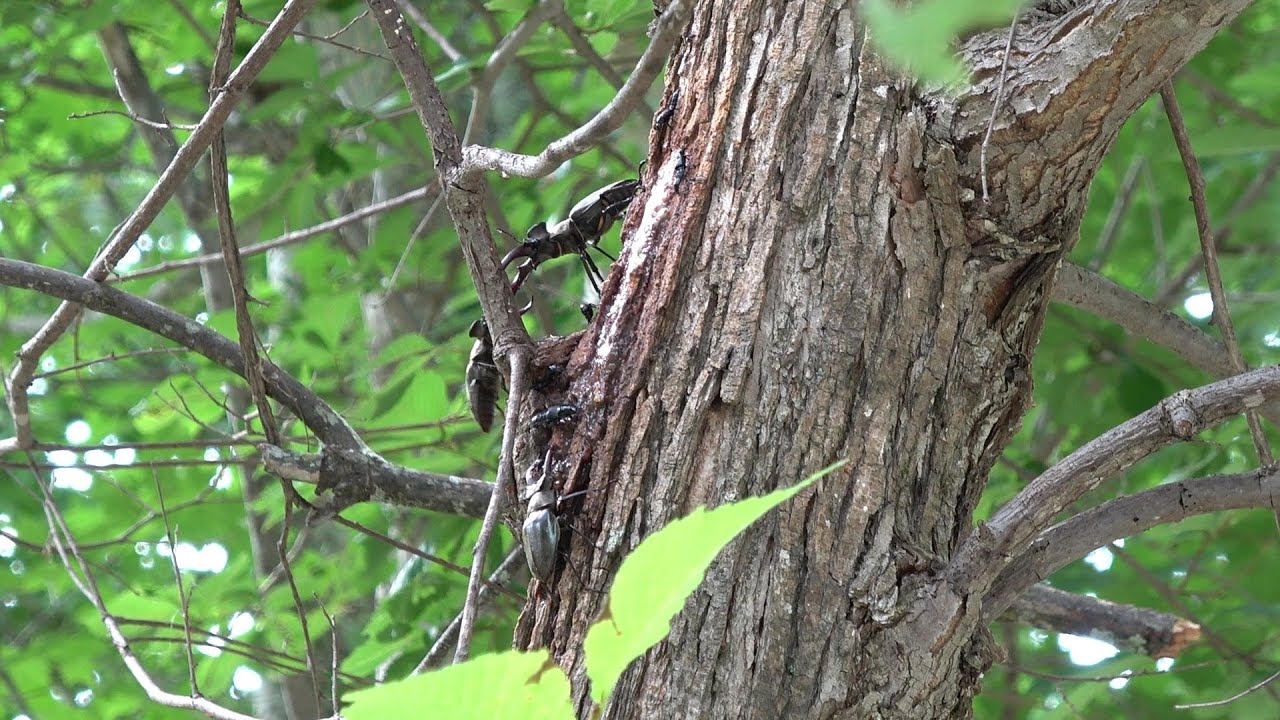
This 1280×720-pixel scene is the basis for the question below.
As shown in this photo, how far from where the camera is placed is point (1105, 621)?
234 cm

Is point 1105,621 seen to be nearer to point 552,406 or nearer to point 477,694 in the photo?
point 552,406

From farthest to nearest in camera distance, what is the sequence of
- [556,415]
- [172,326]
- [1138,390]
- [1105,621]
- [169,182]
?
[1138,390] → [1105,621] → [172,326] → [169,182] → [556,415]

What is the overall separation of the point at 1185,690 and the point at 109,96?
4943mm

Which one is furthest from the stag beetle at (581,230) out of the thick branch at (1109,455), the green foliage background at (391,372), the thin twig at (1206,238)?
the thin twig at (1206,238)

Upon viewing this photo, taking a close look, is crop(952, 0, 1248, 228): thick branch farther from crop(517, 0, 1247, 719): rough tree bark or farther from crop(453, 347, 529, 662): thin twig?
crop(453, 347, 529, 662): thin twig

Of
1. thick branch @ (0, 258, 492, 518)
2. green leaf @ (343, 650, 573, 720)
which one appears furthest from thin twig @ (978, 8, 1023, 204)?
thick branch @ (0, 258, 492, 518)

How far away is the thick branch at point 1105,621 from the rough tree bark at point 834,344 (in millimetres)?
934

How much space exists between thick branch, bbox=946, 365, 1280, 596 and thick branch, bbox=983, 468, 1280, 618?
0.07 m

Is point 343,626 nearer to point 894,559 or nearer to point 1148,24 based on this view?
point 894,559

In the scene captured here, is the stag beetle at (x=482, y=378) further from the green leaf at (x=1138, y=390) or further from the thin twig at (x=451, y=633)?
the green leaf at (x=1138, y=390)

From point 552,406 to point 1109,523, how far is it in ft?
2.66

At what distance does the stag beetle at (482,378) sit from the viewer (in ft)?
6.08

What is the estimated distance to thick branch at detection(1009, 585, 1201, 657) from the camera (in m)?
2.32

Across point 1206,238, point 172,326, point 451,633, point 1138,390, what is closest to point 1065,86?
point 1206,238
